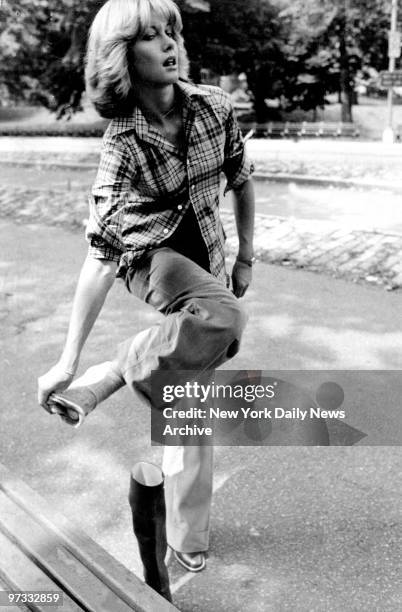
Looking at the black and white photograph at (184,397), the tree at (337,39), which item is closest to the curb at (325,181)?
the black and white photograph at (184,397)

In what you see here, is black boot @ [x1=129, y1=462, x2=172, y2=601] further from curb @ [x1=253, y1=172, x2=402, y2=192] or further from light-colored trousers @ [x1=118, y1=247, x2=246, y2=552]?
curb @ [x1=253, y1=172, x2=402, y2=192]

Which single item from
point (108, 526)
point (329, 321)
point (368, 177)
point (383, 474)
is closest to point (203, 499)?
point (108, 526)

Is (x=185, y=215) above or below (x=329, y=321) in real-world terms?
above

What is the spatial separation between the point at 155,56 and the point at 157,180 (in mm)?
385

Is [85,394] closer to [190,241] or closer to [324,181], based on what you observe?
[190,241]

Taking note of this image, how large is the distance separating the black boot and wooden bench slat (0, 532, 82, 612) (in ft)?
0.95

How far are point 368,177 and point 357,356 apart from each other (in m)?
7.85

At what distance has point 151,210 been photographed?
8.05 ft

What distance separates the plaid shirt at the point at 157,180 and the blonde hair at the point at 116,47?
3.1 inches

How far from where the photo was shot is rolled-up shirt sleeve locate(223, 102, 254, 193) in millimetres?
2592

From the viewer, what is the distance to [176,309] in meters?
2.39

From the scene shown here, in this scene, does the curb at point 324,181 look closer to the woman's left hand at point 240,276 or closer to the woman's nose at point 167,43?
the woman's left hand at point 240,276

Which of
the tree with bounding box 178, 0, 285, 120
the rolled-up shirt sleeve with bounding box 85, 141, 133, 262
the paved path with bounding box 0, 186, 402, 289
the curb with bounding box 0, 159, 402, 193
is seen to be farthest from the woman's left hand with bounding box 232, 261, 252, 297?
the tree with bounding box 178, 0, 285, 120

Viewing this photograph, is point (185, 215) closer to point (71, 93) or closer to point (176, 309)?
point (176, 309)
